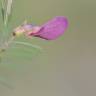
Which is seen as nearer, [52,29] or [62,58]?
[52,29]

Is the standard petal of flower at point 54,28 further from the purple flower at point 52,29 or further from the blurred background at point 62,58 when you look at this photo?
the blurred background at point 62,58

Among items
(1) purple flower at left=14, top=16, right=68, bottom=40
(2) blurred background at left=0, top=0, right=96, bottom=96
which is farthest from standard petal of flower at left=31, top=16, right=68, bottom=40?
(2) blurred background at left=0, top=0, right=96, bottom=96

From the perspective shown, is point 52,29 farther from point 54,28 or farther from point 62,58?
point 62,58

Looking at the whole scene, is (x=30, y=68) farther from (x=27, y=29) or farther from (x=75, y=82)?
(x=27, y=29)

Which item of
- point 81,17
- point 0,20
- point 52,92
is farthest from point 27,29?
point 81,17

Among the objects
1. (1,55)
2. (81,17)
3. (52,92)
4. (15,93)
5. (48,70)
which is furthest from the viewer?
(81,17)

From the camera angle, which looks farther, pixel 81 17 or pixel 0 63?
pixel 81 17

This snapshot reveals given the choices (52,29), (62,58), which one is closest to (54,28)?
(52,29)

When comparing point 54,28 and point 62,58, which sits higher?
point 54,28

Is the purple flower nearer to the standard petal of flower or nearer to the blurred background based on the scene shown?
the standard petal of flower
